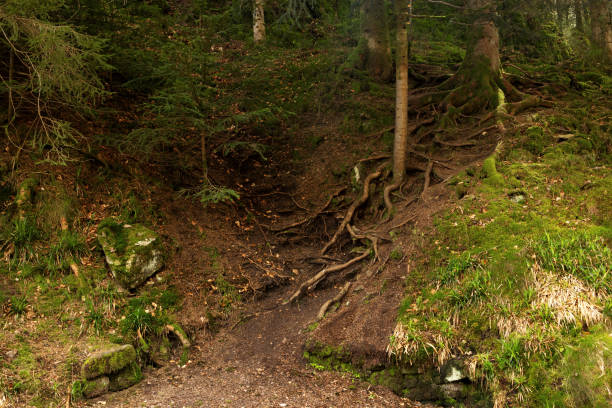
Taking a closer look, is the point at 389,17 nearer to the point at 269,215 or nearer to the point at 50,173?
the point at 269,215

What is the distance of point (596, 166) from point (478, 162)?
188 centimetres

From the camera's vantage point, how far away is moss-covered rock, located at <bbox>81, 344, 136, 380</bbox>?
548cm

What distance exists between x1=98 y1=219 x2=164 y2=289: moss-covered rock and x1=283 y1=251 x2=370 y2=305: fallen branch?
100 inches

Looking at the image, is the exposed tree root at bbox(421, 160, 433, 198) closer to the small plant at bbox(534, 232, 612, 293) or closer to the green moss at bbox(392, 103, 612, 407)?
the green moss at bbox(392, 103, 612, 407)

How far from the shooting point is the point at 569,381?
13.7ft

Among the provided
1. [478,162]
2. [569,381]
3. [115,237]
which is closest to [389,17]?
[478,162]

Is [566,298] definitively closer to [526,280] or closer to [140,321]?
[526,280]

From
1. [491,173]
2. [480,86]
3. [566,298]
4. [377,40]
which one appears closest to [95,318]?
[566,298]

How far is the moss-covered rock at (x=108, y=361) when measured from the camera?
18.0 ft

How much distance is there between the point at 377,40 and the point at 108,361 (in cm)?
1025

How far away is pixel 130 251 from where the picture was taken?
7.10 m

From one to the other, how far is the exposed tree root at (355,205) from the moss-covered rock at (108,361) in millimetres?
4229

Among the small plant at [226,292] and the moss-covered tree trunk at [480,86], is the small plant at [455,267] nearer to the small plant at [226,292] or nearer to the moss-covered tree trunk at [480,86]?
the small plant at [226,292]

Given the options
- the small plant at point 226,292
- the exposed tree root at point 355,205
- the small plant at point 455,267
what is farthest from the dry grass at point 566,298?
the small plant at point 226,292
